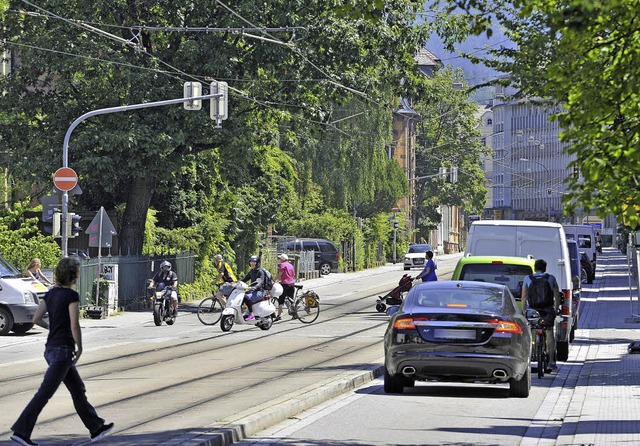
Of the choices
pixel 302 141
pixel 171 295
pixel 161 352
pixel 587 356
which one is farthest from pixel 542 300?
pixel 302 141

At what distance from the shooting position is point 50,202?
3431 centimetres

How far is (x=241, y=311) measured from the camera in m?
32.2

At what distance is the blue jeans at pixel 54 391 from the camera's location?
36.6ft

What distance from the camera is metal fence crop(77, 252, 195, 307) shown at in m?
37.2

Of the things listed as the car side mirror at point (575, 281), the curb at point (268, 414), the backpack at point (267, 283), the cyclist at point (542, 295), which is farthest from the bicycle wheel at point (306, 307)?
the curb at point (268, 414)

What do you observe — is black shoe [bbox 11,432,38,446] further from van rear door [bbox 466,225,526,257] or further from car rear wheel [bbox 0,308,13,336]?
car rear wheel [bbox 0,308,13,336]

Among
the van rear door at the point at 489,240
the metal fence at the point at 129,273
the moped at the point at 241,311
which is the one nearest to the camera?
the van rear door at the point at 489,240

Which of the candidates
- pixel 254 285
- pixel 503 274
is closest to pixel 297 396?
pixel 503 274

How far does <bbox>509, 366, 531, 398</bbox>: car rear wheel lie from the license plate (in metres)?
1.00

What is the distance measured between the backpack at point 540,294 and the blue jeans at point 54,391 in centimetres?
912

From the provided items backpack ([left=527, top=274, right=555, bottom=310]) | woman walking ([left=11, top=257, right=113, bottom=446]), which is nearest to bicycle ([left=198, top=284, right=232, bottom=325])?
backpack ([left=527, top=274, right=555, bottom=310])

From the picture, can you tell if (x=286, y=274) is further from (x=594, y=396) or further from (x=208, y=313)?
(x=594, y=396)

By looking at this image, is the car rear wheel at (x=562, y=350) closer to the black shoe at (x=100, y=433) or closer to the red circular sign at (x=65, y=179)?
the black shoe at (x=100, y=433)

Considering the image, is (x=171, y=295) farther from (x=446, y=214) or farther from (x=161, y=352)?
(x=446, y=214)
